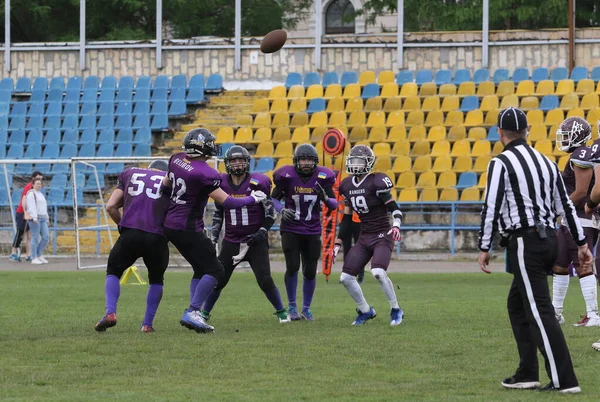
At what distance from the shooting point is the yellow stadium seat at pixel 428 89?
26.5 metres

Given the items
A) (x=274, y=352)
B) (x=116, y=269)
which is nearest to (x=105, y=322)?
(x=116, y=269)

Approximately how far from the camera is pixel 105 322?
1024cm

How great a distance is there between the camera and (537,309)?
7.20m

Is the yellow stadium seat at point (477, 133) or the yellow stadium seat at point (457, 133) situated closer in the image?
the yellow stadium seat at point (477, 133)

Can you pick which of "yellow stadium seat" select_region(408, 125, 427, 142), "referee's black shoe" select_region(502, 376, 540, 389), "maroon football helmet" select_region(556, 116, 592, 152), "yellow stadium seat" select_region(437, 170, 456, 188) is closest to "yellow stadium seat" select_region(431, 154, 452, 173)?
"yellow stadium seat" select_region(437, 170, 456, 188)

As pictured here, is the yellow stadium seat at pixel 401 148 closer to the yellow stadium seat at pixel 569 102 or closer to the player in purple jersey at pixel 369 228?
the yellow stadium seat at pixel 569 102

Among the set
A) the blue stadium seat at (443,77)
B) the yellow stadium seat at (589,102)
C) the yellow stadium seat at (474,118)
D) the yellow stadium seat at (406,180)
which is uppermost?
the blue stadium seat at (443,77)

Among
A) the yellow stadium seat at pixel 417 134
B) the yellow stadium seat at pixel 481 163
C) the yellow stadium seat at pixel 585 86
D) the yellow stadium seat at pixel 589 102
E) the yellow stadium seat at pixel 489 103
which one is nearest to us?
the yellow stadium seat at pixel 481 163

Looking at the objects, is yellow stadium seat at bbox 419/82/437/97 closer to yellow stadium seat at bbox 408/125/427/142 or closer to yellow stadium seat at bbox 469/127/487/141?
yellow stadium seat at bbox 408/125/427/142

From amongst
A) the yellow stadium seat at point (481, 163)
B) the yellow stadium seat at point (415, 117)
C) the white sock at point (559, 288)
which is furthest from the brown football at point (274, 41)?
the white sock at point (559, 288)

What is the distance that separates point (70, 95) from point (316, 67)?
6.42 meters

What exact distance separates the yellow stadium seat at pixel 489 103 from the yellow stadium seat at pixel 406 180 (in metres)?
2.63

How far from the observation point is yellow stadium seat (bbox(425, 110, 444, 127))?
2553cm

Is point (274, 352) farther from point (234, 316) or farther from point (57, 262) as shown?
point (57, 262)
